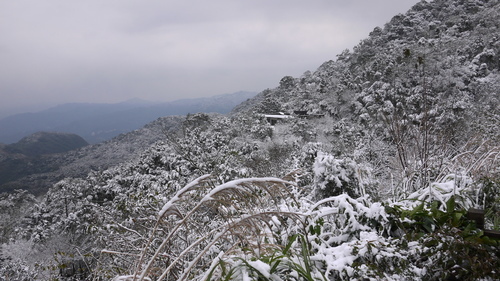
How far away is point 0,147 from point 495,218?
116m

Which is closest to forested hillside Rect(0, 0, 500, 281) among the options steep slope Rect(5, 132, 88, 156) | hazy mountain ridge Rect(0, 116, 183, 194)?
hazy mountain ridge Rect(0, 116, 183, 194)

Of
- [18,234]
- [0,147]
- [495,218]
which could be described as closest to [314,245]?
[495,218]

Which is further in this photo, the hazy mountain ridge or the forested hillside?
the hazy mountain ridge

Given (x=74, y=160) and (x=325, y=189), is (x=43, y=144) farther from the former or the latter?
(x=325, y=189)

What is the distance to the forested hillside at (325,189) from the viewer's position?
55.6 inches

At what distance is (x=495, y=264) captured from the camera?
1.46 meters

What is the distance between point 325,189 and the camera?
299 cm

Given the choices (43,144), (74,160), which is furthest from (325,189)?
(43,144)

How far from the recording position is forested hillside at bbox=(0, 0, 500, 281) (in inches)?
55.6

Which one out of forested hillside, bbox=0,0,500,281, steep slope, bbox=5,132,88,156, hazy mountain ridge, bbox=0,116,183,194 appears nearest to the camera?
forested hillside, bbox=0,0,500,281

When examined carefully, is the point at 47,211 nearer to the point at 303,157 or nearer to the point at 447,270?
the point at 303,157

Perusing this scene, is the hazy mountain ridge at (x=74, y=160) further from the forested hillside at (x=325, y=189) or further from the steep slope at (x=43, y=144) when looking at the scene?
the forested hillside at (x=325, y=189)

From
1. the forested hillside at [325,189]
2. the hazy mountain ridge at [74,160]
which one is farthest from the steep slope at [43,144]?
the forested hillside at [325,189]

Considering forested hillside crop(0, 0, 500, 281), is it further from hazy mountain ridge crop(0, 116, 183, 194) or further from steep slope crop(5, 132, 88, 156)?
steep slope crop(5, 132, 88, 156)
